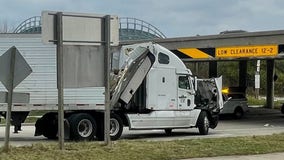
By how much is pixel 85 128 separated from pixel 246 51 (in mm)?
13519

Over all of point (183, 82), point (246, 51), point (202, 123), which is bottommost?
point (202, 123)

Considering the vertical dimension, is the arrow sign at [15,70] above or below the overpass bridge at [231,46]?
below

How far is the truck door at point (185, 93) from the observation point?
2069cm

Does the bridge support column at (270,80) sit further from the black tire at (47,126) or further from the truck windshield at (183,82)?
the black tire at (47,126)

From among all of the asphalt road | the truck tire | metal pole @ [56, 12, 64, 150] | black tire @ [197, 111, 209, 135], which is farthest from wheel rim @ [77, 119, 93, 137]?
metal pole @ [56, 12, 64, 150]

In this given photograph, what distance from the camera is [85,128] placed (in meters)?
18.3

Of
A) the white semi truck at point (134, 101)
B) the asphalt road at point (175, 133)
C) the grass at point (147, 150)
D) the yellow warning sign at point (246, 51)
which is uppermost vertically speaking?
the yellow warning sign at point (246, 51)

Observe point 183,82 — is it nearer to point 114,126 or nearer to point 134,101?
point 134,101

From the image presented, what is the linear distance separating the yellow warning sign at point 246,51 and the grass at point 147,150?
43.1ft

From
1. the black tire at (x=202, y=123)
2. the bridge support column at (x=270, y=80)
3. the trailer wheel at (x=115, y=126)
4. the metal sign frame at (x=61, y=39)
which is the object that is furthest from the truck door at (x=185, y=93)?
the bridge support column at (x=270, y=80)

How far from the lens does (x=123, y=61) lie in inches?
790

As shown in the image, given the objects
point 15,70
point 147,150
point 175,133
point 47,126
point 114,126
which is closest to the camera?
point 15,70

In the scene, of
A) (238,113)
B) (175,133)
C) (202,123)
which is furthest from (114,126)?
(238,113)

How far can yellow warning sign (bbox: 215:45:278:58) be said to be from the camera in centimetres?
2839
